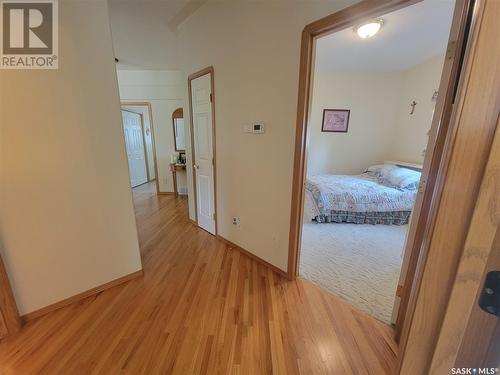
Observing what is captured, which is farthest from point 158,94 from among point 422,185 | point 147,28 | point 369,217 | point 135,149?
point 422,185

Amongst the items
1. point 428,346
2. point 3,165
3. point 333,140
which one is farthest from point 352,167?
A: point 3,165

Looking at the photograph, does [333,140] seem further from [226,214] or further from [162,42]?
[162,42]

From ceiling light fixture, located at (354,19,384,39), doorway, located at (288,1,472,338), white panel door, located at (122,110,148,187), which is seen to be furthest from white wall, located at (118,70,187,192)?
doorway, located at (288,1,472,338)

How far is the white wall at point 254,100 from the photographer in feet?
5.67

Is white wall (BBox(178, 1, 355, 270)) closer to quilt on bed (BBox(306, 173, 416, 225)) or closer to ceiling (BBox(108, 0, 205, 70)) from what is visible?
ceiling (BBox(108, 0, 205, 70))

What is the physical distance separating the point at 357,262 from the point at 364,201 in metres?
1.15

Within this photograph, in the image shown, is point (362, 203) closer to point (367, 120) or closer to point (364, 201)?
point (364, 201)

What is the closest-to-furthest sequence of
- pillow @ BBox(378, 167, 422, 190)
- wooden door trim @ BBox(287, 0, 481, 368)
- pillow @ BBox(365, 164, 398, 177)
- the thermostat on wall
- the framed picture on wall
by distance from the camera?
wooden door trim @ BBox(287, 0, 481, 368) → the thermostat on wall → pillow @ BBox(378, 167, 422, 190) → pillow @ BBox(365, 164, 398, 177) → the framed picture on wall

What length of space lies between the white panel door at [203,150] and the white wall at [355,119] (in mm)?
2520

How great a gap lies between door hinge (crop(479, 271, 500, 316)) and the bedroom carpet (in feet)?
4.91

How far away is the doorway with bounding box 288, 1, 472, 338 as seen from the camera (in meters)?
1.06

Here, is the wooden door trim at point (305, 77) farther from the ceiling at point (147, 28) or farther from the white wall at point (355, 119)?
the white wall at point (355, 119)

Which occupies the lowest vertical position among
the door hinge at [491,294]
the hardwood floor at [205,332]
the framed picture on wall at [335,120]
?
the hardwood floor at [205,332]

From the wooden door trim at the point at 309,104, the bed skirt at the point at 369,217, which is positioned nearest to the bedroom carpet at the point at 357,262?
the bed skirt at the point at 369,217
